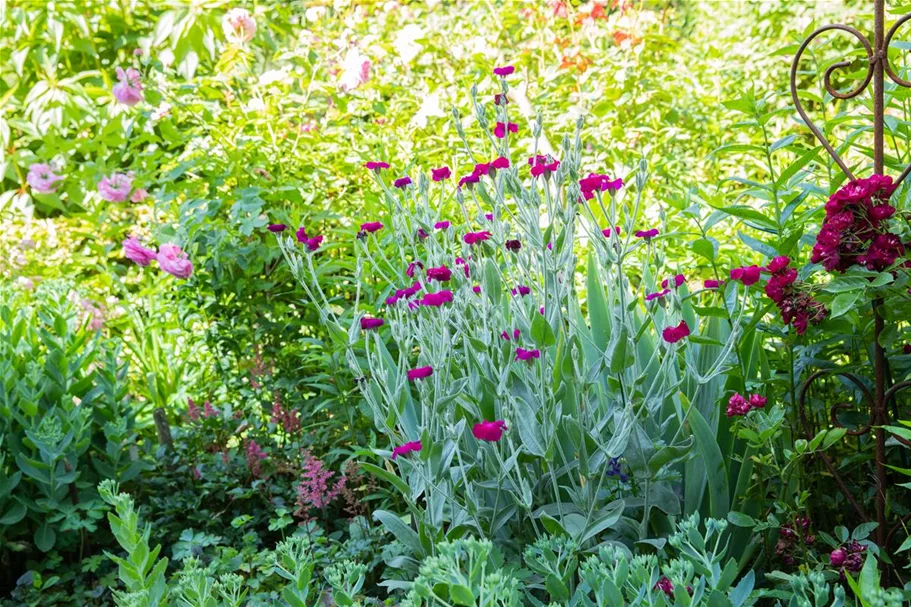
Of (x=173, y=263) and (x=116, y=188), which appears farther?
(x=116, y=188)

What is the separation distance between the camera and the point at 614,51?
4.57 m

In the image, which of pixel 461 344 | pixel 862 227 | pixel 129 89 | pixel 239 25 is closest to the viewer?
pixel 862 227

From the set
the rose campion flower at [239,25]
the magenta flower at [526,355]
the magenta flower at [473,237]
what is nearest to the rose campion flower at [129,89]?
the rose campion flower at [239,25]

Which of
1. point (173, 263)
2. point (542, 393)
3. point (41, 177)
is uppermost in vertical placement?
point (542, 393)

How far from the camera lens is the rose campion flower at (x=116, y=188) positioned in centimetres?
347

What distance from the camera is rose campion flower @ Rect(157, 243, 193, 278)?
2.95 m

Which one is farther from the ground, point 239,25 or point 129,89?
point 239,25

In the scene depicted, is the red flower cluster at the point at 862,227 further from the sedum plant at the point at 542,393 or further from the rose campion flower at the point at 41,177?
the rose campion flower at the point at 41,177

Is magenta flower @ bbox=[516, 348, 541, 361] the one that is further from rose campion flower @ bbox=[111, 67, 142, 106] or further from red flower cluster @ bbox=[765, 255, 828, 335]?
rose campion flower @ bbox=[111, 67, 142, 106]

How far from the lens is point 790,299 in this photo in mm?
1654

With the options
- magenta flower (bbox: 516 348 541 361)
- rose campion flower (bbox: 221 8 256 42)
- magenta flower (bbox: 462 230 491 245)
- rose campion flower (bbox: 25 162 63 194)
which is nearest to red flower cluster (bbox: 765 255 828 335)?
magenta flower (bbox: 516 348 541 361)

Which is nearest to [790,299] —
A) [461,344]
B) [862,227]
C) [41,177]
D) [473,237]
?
[862,227]

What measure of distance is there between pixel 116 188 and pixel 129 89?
395mm

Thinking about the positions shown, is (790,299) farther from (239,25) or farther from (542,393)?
(239,25)
